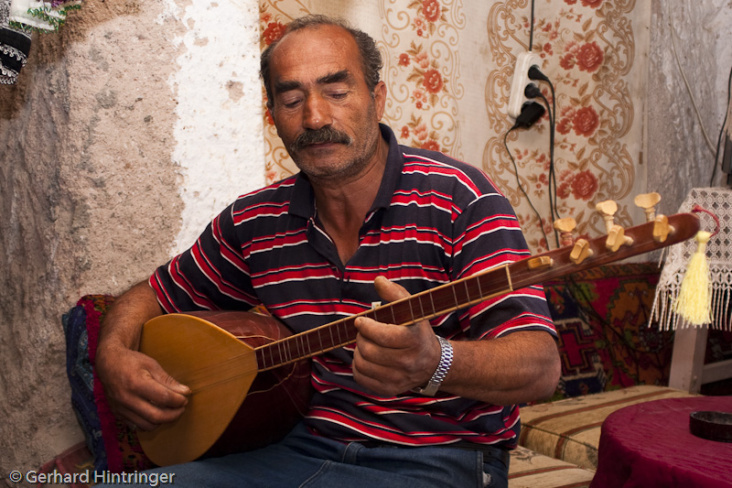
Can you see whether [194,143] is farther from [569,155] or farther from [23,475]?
[569,155]

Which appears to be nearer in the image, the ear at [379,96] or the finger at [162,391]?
the finger at [162,391]

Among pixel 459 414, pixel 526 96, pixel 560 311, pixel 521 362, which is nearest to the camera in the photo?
pixel 521 362

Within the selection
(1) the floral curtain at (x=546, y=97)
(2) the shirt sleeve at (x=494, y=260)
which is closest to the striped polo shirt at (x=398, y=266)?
(2) the shirt sleeve at (x=494, y=260)

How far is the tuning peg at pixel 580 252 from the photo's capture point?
0.86 metres

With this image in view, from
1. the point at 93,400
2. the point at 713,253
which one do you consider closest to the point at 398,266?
the point at 93,400

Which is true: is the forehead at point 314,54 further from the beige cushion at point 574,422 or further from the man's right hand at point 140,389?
the beige cushion at point 574,422

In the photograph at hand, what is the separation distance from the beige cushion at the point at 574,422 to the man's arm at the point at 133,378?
50.5 inches

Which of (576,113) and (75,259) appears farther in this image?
(576,113)

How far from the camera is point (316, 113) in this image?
1.42 meters

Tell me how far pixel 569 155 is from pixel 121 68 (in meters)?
2.04

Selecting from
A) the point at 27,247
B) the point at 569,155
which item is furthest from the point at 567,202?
the point at 27,247

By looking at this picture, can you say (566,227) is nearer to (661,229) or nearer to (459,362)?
(661,229)

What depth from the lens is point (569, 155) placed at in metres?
3.05

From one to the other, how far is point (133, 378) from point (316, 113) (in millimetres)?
733
